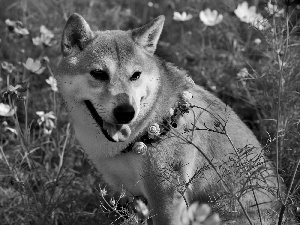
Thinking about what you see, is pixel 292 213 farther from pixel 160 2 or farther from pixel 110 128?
pixel 160 2

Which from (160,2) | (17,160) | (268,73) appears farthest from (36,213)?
(160,2)

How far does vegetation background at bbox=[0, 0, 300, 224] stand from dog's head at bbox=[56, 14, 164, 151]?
0.40 m

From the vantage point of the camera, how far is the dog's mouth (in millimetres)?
3258

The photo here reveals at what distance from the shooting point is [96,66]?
10.9 feet

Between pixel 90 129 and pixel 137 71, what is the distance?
518 mm

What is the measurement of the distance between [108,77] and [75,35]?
42 centimetres

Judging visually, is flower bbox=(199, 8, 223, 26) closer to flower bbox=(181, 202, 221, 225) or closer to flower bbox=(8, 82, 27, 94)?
flower bbox=(8, 82, 27, 94)

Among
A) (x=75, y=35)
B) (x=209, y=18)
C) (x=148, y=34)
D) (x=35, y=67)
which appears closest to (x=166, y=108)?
(x=148, y=34)

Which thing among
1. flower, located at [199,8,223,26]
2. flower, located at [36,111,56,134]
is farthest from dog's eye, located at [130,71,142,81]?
flower, located at [199,8,223,26]

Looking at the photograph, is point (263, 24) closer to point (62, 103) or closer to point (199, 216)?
point (62, 103)

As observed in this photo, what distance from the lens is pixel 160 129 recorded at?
10.8ft

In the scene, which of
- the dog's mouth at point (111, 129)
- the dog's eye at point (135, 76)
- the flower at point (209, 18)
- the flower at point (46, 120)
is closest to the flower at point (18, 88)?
the dog's mouth at point (111, 129)

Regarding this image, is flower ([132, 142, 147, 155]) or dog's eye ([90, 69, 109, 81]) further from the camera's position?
dog's eye ([90, 69, 109, 81])

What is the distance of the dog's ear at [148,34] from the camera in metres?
3.55
